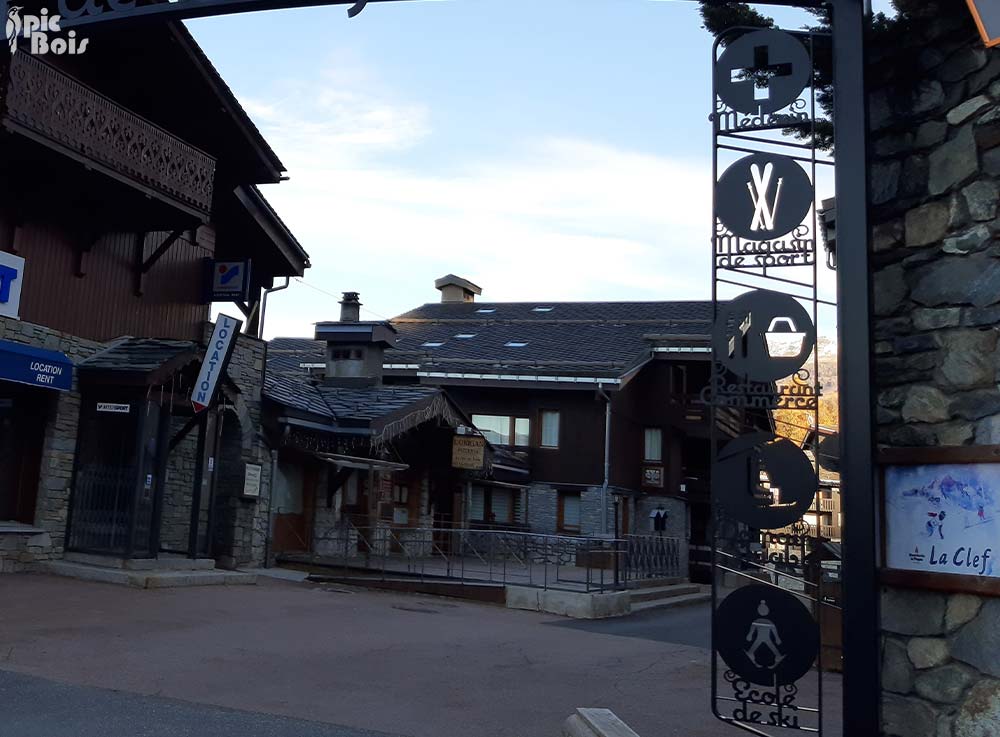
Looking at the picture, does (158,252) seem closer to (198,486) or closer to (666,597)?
(198,486)

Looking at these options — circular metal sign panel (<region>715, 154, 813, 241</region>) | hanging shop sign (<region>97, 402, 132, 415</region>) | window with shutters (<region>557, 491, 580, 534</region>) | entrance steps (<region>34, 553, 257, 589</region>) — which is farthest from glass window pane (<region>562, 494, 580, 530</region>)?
circular metal sign panel (<region>715, 154, 813, 241</region>)

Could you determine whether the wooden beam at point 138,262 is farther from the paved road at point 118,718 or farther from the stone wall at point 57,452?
the paved road at point 118,718

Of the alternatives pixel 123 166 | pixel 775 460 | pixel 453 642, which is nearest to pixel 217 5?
pixel 775 460

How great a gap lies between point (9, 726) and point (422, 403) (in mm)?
16160

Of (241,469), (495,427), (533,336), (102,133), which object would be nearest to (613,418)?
(495,427)

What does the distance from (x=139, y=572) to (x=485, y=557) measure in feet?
21.2

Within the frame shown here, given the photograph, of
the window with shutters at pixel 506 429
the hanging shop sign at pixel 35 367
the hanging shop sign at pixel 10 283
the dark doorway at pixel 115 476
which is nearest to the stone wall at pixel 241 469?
the dark doorway at pixel 115 476

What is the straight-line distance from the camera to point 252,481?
18016 mm

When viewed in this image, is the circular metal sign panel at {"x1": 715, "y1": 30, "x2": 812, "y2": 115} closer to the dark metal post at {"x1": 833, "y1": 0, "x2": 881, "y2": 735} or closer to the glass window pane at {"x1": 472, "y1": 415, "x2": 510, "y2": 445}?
the dark metal post at {"x1": 833, "y1": 0, "x2": 881, "y2": 735}

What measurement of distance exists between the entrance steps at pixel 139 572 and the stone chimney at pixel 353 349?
33.6 ft

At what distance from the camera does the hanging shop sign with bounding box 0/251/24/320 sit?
44.9ft

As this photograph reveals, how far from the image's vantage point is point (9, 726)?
6.20 meters

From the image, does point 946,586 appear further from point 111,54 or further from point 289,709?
point 111,54

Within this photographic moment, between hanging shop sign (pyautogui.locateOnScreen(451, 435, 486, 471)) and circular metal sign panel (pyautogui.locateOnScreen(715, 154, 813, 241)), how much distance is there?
19.2 m
